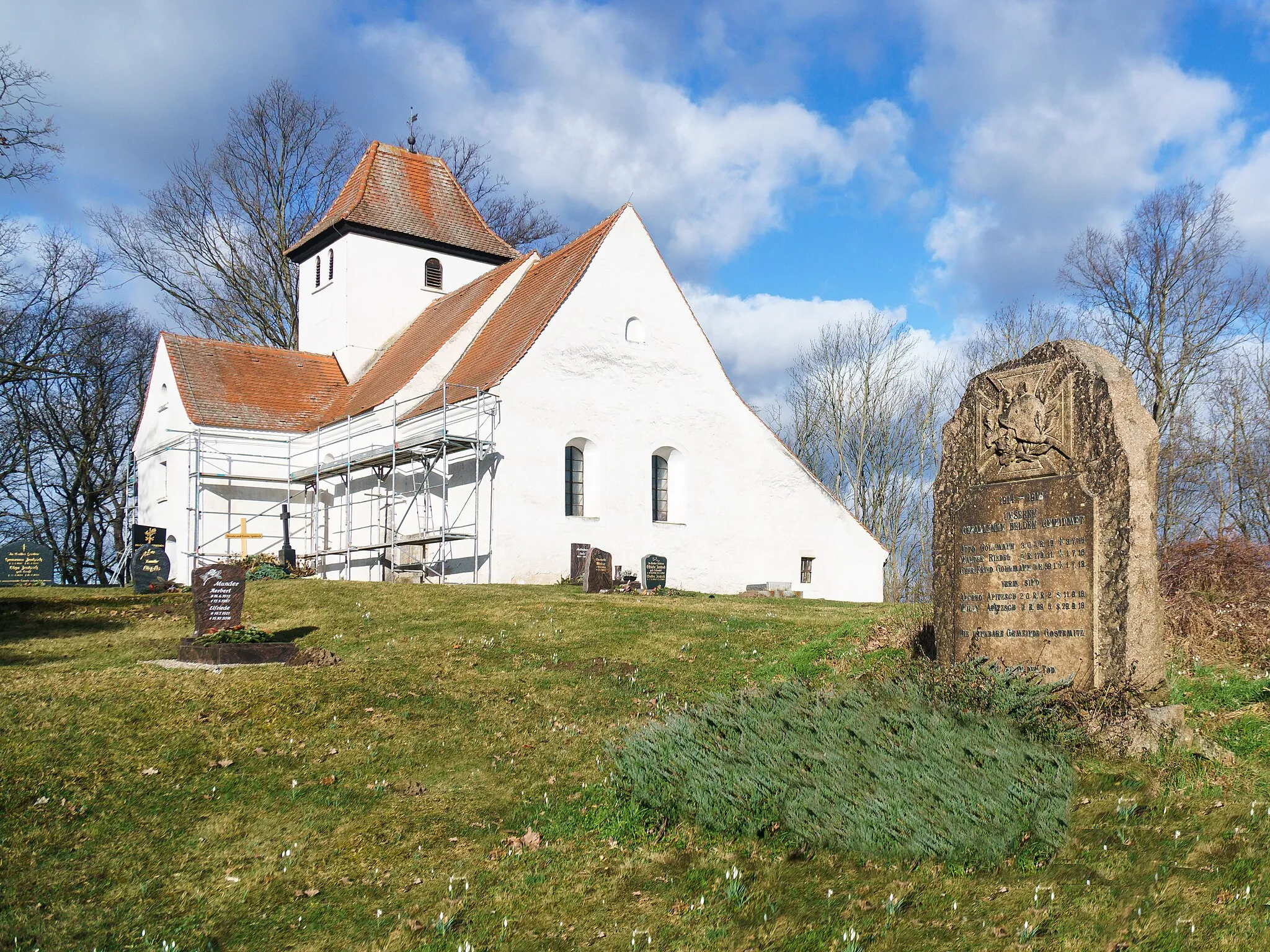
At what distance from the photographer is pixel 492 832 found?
790 centimetres

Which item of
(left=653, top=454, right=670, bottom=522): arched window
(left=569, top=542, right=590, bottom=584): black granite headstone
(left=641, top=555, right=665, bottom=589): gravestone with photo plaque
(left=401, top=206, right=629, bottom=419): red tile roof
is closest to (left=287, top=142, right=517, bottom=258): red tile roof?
(left=401, top=206, right=629, bottom=419): red tile roof

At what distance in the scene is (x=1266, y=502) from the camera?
108 feet

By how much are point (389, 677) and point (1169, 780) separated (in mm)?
7838

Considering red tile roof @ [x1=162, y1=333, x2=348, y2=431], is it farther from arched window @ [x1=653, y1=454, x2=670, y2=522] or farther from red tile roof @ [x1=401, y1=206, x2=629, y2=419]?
arched window @ [x1=653, y1=454, x2=670, y2=522]

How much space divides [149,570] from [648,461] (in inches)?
460

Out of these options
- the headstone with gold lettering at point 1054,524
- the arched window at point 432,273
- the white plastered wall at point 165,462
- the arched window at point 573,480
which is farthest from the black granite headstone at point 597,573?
the arched window at point 432,273

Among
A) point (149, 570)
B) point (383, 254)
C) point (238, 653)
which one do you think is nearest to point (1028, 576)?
point (238, 653)

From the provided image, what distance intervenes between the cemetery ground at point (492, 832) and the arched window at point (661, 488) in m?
14.6

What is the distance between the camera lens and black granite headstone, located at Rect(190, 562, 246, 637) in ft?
47.9

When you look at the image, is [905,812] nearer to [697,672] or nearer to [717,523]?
[697,672]

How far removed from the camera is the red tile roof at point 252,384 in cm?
3108

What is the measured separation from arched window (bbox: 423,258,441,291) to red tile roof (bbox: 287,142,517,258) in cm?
→ 78

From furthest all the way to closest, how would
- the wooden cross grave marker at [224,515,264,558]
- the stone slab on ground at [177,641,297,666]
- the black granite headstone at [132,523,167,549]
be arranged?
the wooden cross grave marker at [224,515,264,558]
the black granite headstone at [132,523,167,549]
the stone slab on ground at [177,641,297,666]

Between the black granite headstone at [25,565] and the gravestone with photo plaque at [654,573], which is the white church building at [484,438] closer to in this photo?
the gravestone with photo plaque at [654,573]
